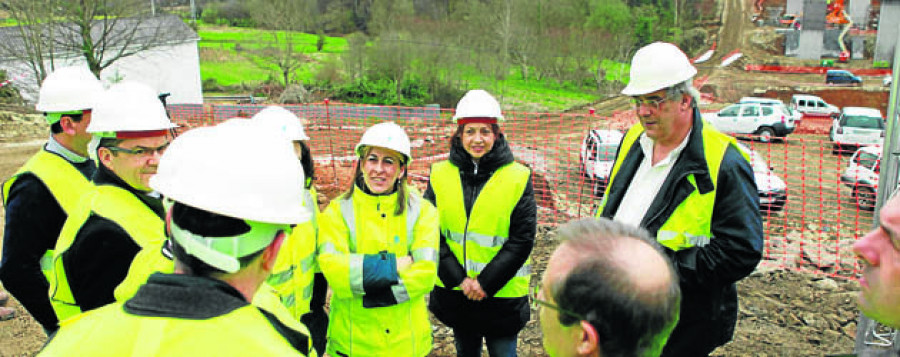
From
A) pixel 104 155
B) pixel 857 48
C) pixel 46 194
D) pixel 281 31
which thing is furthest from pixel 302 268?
pixel 857 48

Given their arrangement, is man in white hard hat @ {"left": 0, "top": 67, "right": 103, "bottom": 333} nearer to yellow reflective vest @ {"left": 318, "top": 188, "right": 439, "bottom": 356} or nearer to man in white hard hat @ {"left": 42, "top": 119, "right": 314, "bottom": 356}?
yellow reflective vest @ {"left": 318, "top": 188, "right": 439, "bottom": 356}

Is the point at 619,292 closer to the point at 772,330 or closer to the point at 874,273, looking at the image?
the point at 874,273

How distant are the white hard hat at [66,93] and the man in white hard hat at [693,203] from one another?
10.2 ft

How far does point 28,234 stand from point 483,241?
2494 mm

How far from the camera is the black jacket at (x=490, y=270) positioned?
145 inches

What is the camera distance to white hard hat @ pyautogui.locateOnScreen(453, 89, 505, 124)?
387 cm

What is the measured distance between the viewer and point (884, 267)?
1.66 m

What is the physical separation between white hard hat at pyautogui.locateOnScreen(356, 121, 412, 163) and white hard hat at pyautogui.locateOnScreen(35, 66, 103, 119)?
1.57 m

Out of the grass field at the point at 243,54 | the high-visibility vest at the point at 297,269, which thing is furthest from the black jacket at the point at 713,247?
the grass field at the point at 243,54

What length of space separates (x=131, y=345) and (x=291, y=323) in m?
0.40

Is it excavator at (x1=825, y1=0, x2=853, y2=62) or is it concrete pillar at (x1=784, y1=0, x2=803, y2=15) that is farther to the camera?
concrete pillar at (x1=784, y1=0, x2=803, y2=15)

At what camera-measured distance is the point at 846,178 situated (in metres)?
12.8

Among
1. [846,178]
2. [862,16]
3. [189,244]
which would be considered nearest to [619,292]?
[189,244]

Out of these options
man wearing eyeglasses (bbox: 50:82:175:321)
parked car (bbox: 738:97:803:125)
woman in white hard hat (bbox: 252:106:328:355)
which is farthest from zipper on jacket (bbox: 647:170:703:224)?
parked car (bbox: 738:97:803:125)
